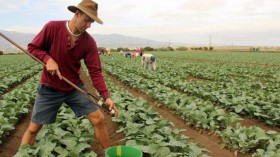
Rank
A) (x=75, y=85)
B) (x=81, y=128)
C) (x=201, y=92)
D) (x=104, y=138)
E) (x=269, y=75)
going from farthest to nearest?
(x=269, y=75) < (x=201, y=92) < (x=81, y=128) < (x=104, y=138) < (x=75, y=85)

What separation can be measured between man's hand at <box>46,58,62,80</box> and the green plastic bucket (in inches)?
43.3

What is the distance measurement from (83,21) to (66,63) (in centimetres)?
66

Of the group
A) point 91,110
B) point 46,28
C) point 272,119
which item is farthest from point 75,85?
point 272,119

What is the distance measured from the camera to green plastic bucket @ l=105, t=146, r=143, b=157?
337 cm

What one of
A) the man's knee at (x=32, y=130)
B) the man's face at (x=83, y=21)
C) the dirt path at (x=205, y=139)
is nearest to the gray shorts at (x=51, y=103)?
the man's knee at (x=32, y=130)

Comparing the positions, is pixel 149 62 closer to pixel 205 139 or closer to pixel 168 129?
pixel 205 139

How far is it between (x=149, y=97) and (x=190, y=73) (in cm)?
806

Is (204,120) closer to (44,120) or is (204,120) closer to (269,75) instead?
(44,120)

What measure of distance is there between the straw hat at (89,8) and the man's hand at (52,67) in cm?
70

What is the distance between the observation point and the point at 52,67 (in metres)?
3.67

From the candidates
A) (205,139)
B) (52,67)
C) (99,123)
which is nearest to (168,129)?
(205,139)

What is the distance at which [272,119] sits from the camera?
686 centimetres

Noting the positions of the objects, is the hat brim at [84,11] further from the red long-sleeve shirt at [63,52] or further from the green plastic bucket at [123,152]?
the green plastic bucket at [123,152]

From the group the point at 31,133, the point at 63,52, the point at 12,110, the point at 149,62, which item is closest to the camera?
the point at 63,52
